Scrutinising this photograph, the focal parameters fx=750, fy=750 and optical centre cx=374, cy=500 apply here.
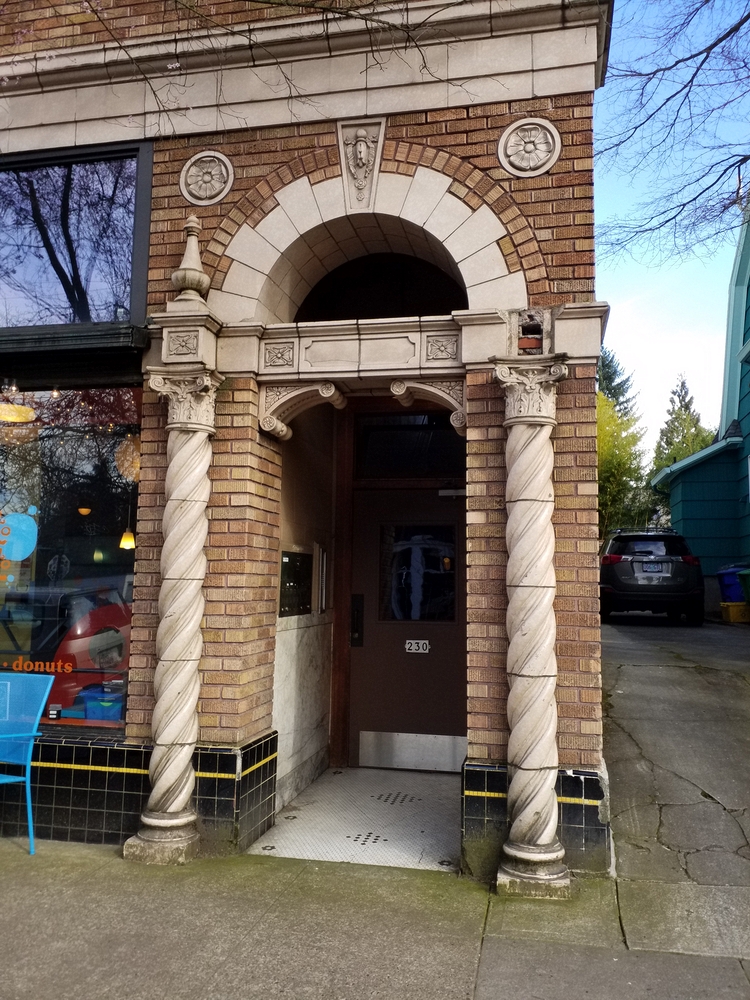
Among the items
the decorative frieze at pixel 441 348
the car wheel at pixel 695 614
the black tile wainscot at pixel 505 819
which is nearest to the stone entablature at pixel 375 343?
the decorative frieze at pixel 441 348

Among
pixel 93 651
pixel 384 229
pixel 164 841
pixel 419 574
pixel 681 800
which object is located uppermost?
pixel 384 229

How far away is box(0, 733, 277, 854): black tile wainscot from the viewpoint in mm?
4785

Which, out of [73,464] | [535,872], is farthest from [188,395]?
[535,872]

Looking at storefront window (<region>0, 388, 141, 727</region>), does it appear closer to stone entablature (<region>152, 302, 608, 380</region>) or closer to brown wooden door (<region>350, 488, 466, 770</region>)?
stone entablature (<region>152, 302, 608, 380</region>)

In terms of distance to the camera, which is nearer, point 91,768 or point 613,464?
point 91,768

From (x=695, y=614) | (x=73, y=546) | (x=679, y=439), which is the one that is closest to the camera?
(x=73, y=546)

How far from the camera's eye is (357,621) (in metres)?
6.98

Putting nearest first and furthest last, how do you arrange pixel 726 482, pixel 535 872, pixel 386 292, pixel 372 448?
1. pixel 535 872
2. pixel 386 292
3. pixel 372 448
4. pixel 726 482

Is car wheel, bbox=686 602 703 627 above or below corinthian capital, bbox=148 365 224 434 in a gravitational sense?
below

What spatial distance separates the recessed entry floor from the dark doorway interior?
4022 millimetres

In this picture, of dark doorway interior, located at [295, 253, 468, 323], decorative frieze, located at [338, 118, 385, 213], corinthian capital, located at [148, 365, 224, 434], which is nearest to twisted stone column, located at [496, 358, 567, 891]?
decorative frieze, located at [338, 118, 385, 213]

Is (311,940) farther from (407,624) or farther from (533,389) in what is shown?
(407,624)

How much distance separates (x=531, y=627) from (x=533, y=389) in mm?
1426

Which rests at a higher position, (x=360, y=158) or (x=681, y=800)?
(x=360, y=158)
